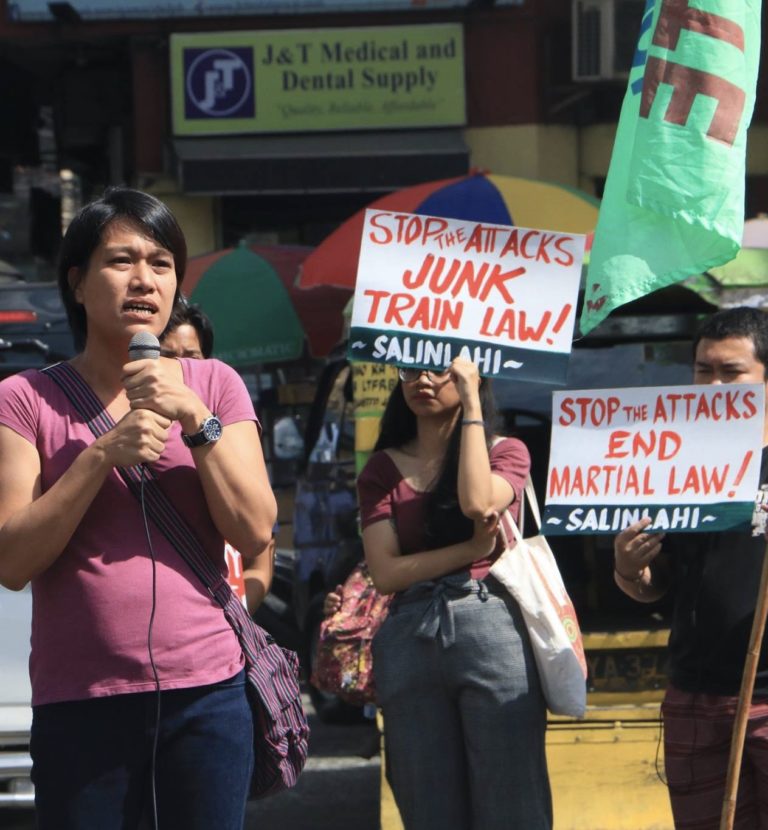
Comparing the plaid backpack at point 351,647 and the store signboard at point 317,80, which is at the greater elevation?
the store signboard at point 317,80

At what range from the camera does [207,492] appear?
2.85m

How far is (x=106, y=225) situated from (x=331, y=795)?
4596mm

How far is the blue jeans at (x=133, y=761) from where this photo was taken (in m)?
2.80

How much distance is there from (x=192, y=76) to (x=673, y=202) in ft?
39.8

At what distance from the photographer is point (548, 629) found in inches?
166

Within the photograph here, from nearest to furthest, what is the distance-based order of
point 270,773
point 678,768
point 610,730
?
point 270,773
point 678,768
point 610,730

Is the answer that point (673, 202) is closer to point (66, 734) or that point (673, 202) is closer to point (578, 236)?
point (578, 236)

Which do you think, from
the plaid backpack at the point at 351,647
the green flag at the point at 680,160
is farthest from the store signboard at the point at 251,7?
the green flag at the point at 680,160

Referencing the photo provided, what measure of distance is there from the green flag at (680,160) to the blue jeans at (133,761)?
169cm

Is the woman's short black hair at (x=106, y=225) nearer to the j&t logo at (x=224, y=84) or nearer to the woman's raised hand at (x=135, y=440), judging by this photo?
the woman's raised hand at (x=135, y=440)

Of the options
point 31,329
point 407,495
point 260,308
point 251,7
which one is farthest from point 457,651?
point 251,7

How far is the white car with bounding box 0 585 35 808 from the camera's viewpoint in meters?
5.26

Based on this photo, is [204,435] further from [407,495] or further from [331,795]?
[331,795]

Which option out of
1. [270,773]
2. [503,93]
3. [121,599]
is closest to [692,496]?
[270,773]
